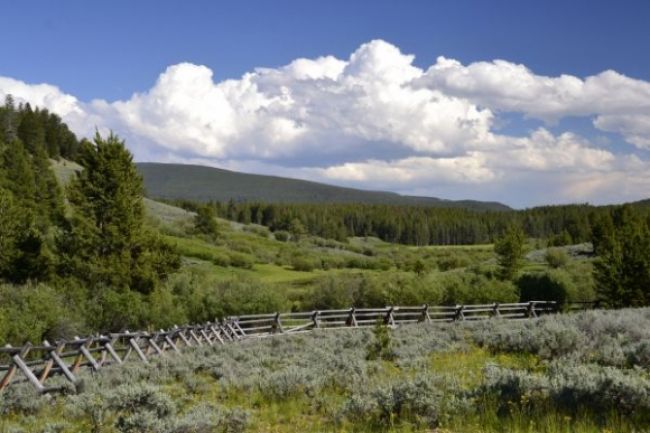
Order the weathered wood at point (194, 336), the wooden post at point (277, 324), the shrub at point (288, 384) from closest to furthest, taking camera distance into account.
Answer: the shrub at point (288, 384)
the weathered wood at point (194, 336)
the wooden post at point (277, 324)

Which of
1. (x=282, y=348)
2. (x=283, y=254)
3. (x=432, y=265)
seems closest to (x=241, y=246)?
(x=283, y=254)

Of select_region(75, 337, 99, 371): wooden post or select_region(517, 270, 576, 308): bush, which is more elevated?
select_region(75, 337, 99, 371): wooden post

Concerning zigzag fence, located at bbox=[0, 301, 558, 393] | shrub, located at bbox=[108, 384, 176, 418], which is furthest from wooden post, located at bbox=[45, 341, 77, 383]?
shrub, located at bbox=[108, 384, 176, 418]

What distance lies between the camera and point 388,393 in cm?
888

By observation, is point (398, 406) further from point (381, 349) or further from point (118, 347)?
point (118, 347)

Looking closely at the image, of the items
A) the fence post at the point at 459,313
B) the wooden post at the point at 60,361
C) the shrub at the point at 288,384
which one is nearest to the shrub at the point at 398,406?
the shrub at the point at 288,384

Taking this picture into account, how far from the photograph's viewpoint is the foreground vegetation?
7.84m

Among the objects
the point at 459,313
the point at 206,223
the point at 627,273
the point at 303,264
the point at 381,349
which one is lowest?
the point at 303,264

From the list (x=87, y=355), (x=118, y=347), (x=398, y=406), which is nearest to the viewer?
(x=398, y=406)

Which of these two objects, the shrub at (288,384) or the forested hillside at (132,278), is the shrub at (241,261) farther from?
the shrub at (288,384)

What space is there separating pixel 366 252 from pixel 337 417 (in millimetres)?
139548

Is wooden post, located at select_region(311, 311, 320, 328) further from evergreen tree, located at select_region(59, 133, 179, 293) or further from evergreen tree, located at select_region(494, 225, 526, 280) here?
evergreen tree, located at select_region(494, 225, 526, 280)

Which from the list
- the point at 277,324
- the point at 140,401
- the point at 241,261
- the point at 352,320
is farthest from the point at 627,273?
the point at 241,261

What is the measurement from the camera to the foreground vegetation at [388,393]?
25.7 feet
